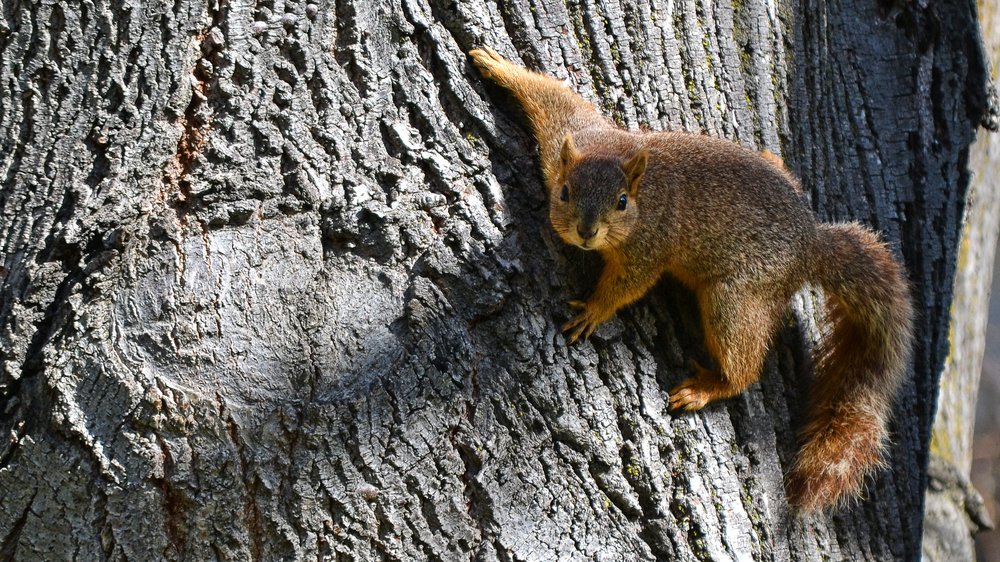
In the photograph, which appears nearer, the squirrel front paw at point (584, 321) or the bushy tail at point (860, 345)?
the squirrel front paw at point (584, 321)

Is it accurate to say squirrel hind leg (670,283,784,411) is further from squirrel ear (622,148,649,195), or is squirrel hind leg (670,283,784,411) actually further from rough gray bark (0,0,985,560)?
squirrel ear (622,148,649,195)

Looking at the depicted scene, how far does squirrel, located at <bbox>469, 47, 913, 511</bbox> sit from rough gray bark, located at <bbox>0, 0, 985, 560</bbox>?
0.18 m

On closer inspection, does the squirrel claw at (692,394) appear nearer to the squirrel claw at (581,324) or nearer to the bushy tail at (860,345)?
the squirrel claw at (581,324)

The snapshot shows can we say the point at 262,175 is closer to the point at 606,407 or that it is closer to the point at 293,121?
the point at 293,121

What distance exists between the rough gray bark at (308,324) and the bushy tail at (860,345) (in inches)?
16.6

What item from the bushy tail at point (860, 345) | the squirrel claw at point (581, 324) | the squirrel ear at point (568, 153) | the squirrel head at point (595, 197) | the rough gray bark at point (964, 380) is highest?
the squirrel ear at point (568, 153)

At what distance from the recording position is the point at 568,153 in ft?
8.96

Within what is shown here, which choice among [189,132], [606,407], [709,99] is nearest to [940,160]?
[709,99]

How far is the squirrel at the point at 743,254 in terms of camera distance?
8.54 feet

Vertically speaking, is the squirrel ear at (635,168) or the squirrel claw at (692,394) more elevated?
the squirrel ear at (635,168)

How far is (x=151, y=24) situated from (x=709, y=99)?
1.64m

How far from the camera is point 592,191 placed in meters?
2.75

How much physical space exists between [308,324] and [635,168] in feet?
3.97

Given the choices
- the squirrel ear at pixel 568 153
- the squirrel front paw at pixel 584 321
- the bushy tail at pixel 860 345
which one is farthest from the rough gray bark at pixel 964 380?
the squirrel front paw at pixel 584 321
